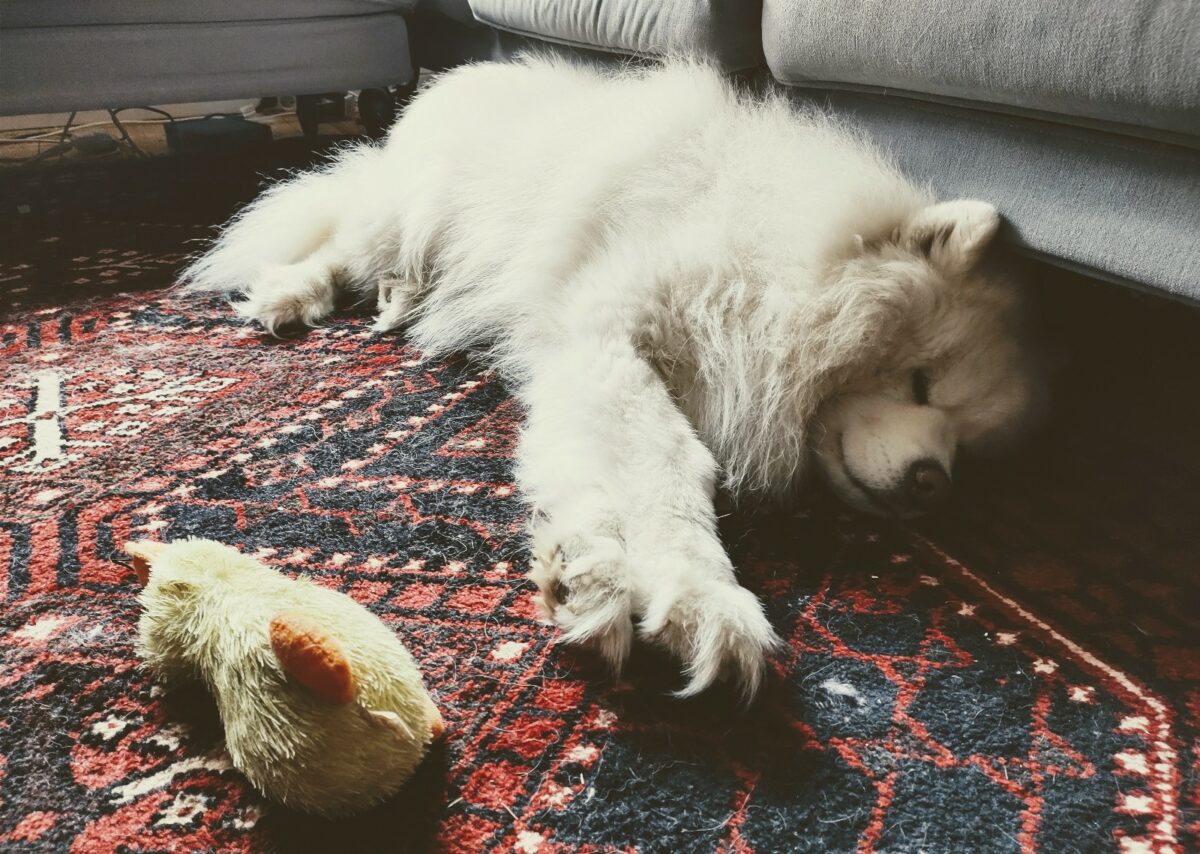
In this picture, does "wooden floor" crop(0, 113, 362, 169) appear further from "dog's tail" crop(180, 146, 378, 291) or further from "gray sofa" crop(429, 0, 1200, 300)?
"gray sofa" crop(429, 0, 1200, 300)

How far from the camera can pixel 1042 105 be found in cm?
121

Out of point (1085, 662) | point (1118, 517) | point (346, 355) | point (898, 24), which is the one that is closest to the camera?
point (1085, 662)

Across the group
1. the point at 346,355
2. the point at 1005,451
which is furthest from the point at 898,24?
the point at 346,355

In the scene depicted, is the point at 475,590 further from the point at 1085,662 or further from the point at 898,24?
the point at 898,24

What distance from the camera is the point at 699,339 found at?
139 centimetres

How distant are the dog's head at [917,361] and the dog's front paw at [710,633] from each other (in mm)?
461

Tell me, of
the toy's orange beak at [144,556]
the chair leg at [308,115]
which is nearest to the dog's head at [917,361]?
the toy's orange beak at [144,556]

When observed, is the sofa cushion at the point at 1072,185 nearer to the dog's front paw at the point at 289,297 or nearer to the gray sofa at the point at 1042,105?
the gray sofa at the point at 1042,105

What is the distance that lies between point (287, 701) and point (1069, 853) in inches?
28.8

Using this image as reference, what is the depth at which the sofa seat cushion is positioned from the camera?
263cm

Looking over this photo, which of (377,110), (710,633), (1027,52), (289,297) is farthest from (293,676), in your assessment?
(377,110)

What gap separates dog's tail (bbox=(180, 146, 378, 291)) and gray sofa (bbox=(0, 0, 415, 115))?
89cm

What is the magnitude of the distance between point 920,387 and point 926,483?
184 mm

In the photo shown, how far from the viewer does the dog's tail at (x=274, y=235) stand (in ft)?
7.47
